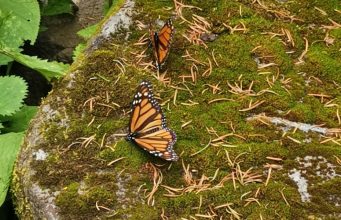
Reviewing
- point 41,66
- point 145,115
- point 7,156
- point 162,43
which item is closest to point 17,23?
point 41,66

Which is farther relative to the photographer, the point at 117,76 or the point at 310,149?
the point at 117,76

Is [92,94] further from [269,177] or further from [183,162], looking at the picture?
[269,177]

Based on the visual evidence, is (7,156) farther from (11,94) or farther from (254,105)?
(254,105)

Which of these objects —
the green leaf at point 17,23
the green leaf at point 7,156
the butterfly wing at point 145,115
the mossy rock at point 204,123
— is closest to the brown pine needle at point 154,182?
the mossy rock at point 204,123

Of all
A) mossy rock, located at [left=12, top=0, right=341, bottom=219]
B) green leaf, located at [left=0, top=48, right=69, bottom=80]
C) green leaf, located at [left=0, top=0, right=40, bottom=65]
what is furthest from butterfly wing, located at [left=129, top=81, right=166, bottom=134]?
green leaf, located at [left=0, top=0, right=40, bottom=65]

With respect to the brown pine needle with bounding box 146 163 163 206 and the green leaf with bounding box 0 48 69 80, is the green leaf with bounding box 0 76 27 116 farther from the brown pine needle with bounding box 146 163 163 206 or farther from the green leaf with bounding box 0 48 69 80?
the brown pine needle with bounding box 146 163 163 206

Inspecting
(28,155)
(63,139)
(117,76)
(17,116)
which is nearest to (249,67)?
(117,76)
